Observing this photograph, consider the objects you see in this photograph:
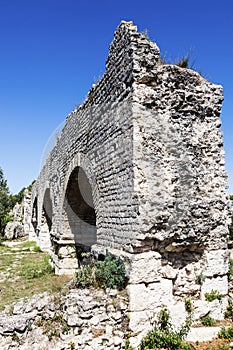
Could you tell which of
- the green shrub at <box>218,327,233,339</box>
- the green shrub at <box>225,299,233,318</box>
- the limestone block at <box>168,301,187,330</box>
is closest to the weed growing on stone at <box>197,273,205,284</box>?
the limestone block at <box>168,301,187,330</box>

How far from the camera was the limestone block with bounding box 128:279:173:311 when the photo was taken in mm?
4834

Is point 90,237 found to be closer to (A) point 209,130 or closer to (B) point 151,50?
(A) point 209,130

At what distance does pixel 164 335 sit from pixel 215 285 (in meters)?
1.38

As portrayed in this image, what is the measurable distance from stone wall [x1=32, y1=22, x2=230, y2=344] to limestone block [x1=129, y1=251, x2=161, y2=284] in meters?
0.02

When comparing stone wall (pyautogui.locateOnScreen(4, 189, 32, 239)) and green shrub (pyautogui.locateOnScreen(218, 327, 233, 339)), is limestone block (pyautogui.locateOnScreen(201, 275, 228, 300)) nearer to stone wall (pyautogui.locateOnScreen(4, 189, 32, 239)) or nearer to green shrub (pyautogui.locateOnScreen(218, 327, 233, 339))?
green shrub (pyautogui.locateOnScreen(218, 327, 233, 339))

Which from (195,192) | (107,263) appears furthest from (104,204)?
(195,192)

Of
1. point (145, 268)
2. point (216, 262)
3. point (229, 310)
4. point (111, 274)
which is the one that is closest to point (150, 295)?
point (145, 268)

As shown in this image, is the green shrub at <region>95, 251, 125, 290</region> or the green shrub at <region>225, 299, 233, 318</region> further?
the green shrub at <region>225, 299, 233, 318</region>

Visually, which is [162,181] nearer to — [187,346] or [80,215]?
[187,346]

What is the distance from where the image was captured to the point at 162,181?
17.7 feet

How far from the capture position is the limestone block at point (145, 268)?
4.89m

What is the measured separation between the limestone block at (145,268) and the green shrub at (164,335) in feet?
1.88

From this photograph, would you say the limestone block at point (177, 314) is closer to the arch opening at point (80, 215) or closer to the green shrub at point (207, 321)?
the green shrub at point (207, 321)

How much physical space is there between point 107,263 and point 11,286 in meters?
4.50
